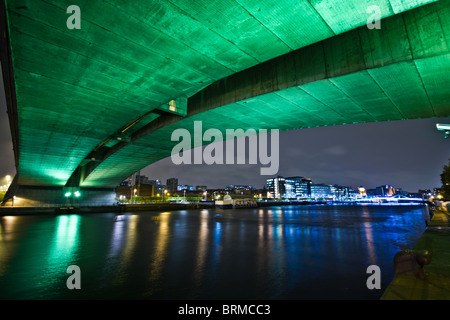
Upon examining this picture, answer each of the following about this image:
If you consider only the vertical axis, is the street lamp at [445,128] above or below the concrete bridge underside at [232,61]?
below

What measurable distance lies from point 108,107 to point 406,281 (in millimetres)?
16286

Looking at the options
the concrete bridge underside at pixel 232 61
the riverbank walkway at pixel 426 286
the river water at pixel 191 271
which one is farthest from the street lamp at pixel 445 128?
the riverbank walkway at pixel 426 286

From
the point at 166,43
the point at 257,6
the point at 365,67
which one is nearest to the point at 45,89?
the point at 166,43

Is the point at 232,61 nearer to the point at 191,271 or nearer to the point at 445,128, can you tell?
the point at 191,271

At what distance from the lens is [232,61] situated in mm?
9758

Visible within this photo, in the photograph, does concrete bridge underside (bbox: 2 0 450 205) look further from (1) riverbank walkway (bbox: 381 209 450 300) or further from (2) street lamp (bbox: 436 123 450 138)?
(1) riverbank walkway (bbox: 381 209 450 300)

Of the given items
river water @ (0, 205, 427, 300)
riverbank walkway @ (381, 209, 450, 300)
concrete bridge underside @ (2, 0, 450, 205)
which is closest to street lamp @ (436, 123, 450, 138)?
concrete bridge underside @ (2, 0, 450, 205)

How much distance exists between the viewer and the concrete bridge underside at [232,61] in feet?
23.5

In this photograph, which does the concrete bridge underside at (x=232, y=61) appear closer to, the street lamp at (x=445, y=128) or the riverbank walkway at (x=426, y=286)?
the street lamp at (x=445, y=128)

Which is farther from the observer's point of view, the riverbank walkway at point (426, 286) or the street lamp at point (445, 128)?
the street lamp at point (445, 128)

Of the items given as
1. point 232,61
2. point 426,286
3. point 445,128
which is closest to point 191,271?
point 426,286

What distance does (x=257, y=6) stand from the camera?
682cm

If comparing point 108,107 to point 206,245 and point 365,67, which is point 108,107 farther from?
point 365,67

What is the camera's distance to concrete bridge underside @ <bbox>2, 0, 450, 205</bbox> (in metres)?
7.17
